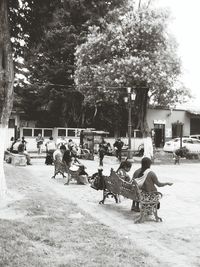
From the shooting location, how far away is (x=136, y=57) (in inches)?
1133

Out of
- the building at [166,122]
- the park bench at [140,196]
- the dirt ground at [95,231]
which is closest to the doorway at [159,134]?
the building at [166,122]

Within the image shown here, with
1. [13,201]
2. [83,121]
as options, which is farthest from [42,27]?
[83,121]

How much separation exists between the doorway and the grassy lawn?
32938 mm

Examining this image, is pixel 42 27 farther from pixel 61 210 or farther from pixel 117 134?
pixel 117 134

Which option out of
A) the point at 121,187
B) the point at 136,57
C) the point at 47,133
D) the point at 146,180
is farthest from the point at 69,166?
the point at 47,133

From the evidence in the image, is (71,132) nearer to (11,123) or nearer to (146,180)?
(11,123)

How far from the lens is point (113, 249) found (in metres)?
6.85

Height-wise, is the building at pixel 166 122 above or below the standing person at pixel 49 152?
above

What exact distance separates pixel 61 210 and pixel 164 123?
1334 inches

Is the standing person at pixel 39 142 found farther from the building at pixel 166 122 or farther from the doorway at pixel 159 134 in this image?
the doorway at pixel 159 134

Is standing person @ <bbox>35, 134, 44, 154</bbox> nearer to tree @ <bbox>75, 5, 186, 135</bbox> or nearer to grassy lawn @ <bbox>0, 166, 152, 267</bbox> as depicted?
tree @ <bbox>75, 5, 186, 135</bbox>

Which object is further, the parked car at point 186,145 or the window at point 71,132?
the window at point 71,132

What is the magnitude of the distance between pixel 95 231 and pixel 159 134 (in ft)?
117

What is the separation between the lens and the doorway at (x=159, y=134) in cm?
4322
